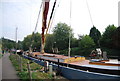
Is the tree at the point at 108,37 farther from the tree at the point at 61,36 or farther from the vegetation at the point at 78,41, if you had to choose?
the tree at the point at 61,36

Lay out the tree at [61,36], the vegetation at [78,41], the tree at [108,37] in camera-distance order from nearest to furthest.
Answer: the tree at [108,37], the vegetation at [78,41], the tree at [61,36]

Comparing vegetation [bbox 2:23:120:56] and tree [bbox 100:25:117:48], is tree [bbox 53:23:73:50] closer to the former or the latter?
vegetation [bbox 2:23:120:56]

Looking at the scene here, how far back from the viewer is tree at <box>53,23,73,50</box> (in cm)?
4912

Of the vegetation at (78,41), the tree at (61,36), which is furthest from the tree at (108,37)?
the tree at (61,36)

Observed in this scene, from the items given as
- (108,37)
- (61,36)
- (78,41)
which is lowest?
(78,41)

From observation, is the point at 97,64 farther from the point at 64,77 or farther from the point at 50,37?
the point at 50,37

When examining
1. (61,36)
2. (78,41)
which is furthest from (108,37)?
(61,36)

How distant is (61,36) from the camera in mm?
51250

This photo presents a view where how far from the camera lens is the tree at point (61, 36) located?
49.1 meters

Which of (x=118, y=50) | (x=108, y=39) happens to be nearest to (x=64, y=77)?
(x=118, y=50)

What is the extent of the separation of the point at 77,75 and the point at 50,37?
145ft

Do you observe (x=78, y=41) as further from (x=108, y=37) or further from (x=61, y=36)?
(x=108, y=37)

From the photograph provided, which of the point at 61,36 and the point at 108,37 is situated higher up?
the point at 61,36

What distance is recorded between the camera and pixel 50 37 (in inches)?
2094
